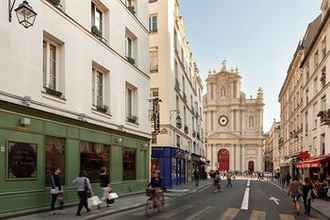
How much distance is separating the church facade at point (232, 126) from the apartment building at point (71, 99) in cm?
7442

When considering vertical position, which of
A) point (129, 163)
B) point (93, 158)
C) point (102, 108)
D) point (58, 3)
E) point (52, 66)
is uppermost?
point (58, 3)

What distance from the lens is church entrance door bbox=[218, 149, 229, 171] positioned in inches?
4124

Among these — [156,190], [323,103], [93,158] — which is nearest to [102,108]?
[93,158]

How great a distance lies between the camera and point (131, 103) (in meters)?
29.9

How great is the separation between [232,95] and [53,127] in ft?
291

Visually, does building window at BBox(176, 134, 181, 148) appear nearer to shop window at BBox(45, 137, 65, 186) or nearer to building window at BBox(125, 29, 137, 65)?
building window at BBox(125, 29, 137, 65)

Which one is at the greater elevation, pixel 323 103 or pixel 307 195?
pixel 323 103

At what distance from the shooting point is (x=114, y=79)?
2606 cm

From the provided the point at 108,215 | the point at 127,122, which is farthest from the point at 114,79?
the point at 108,215

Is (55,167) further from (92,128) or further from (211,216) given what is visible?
(211,216)

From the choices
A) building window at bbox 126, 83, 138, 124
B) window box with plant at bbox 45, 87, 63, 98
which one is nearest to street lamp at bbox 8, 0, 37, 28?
window box with plant at bbox 45, 87, 63, 98

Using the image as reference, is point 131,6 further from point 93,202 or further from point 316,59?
point 316,59

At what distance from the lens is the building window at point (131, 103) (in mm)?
29038

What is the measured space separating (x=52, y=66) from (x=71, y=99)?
5.33 feet
